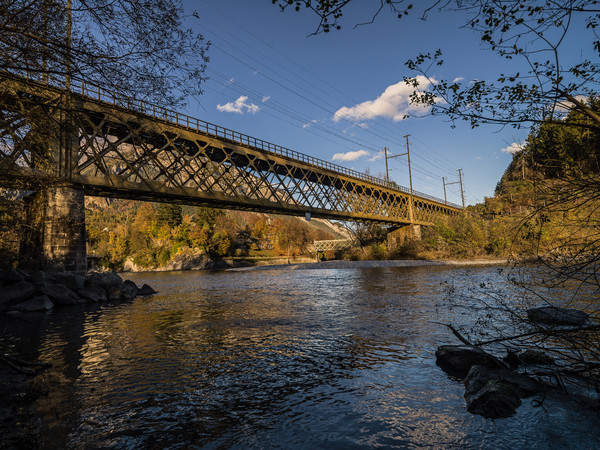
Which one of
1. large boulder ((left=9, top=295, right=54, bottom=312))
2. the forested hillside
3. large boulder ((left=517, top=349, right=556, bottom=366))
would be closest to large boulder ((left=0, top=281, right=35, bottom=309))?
large boulder ((left=9, top=295, right=54, bottom=312))

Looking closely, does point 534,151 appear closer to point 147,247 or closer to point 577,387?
point 577,387

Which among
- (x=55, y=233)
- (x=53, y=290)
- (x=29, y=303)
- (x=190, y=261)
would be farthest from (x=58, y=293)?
(x=190, y=261)

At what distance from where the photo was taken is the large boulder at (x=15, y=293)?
42.5 ft

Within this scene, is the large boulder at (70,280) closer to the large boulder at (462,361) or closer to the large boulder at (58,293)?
the large boulder at (58,293)

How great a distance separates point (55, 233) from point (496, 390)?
21.9 m

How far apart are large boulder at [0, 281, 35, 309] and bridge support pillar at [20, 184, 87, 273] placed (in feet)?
13.9

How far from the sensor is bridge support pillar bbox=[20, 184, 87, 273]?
17.9 m

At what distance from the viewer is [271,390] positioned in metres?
4.88

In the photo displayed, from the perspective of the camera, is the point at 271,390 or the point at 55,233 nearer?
the point at 271,390

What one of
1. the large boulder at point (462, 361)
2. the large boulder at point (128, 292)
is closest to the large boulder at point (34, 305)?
the large boulder at point (128, 292)

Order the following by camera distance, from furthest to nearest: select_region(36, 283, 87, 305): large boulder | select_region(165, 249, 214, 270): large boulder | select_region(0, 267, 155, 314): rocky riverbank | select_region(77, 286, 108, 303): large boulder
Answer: select_region(165, 249, 214, 270): large boulder
select_region(77, 286, 108, 303): large boulder
select_region(36, 283, 87, 305): large boulder
select_region(0, 267, 155, 314): rocky riverbank

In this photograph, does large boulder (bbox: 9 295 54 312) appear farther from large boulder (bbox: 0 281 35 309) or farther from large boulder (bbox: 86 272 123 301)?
large boulder (bbox: 86 272 123 301)

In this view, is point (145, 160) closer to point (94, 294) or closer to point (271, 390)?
point (94, 294)

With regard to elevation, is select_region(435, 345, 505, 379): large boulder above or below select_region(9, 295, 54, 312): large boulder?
below
